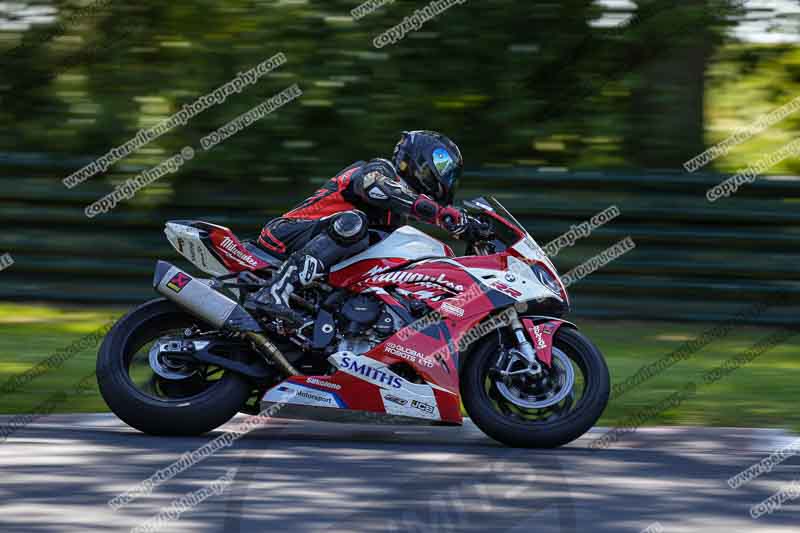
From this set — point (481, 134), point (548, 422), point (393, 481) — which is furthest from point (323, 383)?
point (481, 134)

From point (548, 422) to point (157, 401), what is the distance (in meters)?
2.04

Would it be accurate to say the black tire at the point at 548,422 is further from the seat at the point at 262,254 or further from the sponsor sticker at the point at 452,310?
the seat at the point at 262,254

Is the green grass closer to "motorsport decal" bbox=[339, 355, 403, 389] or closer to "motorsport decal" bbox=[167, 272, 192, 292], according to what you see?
"motorsport decal" bbox=[167, 272, 192, 292]

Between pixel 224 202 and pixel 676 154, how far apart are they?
13.9 ft

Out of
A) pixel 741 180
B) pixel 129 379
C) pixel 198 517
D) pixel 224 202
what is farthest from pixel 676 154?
pixel 198 517

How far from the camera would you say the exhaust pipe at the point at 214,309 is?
681cm

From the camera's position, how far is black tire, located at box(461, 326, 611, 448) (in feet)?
21.8

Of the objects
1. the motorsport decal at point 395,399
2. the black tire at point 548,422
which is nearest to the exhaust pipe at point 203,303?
the motorsport decal at point 395,399

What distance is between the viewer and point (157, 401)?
6.77 m

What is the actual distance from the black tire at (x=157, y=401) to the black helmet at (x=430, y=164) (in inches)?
56.9

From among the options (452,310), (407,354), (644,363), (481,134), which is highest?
(452,310)

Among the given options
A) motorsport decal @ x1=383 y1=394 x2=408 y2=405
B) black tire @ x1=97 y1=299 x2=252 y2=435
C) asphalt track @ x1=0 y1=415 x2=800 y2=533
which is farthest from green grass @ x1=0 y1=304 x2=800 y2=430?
motorsport decal @ x1=383 y1=394 x2=408 y2=405

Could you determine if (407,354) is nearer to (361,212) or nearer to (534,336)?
(534,336)

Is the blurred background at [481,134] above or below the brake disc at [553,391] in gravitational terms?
below
